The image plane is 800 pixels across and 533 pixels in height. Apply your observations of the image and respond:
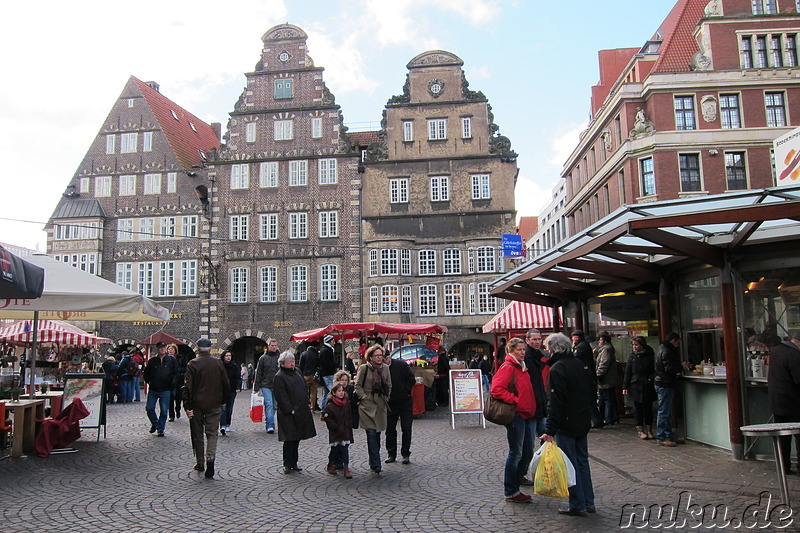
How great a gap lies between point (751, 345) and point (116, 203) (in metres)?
37.2

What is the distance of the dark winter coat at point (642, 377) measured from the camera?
11477 millimetres

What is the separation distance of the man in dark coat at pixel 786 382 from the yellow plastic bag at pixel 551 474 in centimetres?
287

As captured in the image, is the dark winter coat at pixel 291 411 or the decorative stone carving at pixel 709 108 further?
the decorative stone carving at pixel 709 108

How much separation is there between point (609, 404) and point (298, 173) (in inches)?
1084

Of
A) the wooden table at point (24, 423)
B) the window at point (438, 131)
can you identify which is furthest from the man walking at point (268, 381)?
the window at point (438, 131)

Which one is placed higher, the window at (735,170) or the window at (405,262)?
the window at (735,170)

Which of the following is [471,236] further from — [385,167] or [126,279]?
[126,279]

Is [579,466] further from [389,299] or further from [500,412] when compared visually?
[389,299]

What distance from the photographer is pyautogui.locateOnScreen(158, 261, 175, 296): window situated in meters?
39.0

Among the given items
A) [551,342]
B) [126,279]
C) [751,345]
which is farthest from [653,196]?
[126,279]

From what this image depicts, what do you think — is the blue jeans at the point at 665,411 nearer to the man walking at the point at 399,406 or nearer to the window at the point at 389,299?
the man walking at the point at 399,406

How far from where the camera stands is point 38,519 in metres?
6.97

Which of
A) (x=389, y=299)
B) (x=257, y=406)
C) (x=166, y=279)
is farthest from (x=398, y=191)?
(x=257, y=406)

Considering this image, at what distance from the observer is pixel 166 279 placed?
128ft
